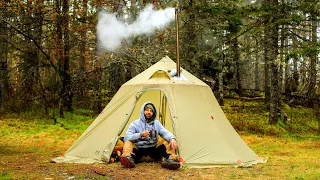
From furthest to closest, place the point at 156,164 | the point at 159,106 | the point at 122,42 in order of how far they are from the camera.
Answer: the point at 122,42 < the point at 159,106 < the point at 156,164

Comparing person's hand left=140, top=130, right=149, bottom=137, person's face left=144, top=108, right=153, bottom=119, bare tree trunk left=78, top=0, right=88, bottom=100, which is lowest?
person's hand left=140, top=130, right=149, bottom=137

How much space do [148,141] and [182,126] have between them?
70 cm

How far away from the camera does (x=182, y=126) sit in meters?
7.17

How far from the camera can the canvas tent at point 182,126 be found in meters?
6.96

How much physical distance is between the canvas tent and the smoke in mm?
3628

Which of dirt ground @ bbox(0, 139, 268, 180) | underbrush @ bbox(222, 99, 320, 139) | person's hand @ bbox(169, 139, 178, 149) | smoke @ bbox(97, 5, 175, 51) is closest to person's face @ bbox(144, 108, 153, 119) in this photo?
person's hand @ bbox(169, 139, 178, 149)

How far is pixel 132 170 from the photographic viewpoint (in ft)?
20.9

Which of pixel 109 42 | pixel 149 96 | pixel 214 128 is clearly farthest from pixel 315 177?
pixel 109 42

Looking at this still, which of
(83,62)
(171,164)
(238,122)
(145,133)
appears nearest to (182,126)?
(145,133)

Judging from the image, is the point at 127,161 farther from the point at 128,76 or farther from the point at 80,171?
the point at 128,76

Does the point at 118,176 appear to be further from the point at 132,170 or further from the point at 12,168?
the point at 12,168

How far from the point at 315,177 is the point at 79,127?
27.7ft

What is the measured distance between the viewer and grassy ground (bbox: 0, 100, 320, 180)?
237 inches

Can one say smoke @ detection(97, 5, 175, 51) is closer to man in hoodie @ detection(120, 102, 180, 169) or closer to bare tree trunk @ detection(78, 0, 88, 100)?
bare tree trunk @ detection(78, 0, 88, 100)
